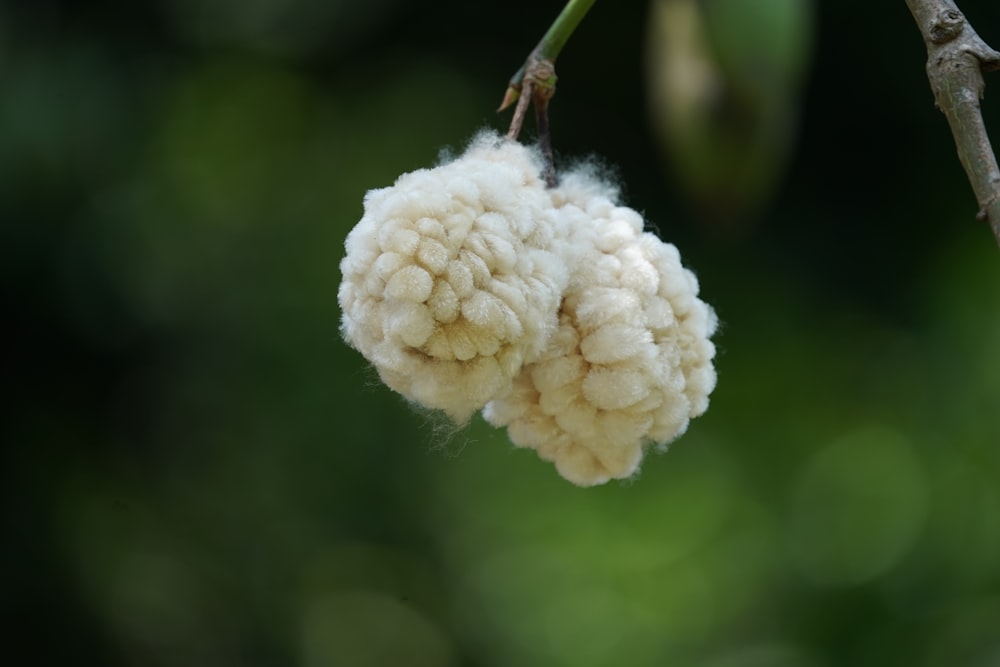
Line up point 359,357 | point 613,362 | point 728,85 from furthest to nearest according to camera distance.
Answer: point 359,357 → point 728,85 → point 613,362

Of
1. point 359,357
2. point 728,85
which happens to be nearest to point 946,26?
point 728,85

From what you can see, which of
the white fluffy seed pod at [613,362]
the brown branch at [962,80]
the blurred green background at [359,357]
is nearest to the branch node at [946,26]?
the brown branch at [962,80]

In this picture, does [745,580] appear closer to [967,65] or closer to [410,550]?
[410,550]

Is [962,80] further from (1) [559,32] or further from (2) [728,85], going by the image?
(2) [728,85]

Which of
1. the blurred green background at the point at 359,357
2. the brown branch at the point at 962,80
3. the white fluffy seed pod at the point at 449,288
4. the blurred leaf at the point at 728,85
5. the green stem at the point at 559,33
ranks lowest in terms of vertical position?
the blurred green background at the point at 359,357

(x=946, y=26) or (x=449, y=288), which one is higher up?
(x=946, y=26)

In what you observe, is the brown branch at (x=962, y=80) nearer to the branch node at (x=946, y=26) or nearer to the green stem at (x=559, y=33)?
the branch node at (x=946, y=26)
